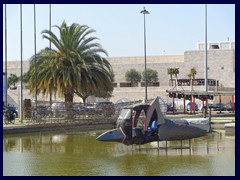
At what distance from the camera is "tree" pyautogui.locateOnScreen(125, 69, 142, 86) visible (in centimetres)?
9104

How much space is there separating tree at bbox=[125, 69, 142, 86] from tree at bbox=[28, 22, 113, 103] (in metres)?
53.0

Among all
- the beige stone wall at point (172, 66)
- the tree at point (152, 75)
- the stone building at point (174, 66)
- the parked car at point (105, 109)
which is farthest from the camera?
the tree at point (152, 75)

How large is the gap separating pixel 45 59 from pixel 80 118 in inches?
227

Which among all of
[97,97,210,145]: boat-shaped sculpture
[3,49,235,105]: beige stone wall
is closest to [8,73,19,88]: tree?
[3,49,235,105]: beige stone wall

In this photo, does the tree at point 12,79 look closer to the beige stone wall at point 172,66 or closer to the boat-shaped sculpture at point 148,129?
the beige stone wall at point 172,66

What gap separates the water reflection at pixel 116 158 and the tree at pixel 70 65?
12.4m

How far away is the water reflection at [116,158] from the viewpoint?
14828 mm

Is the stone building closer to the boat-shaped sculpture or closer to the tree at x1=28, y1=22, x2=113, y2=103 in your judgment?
the tree at x1=28, y1=22, x2=113, y2=103

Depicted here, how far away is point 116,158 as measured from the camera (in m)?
17.6

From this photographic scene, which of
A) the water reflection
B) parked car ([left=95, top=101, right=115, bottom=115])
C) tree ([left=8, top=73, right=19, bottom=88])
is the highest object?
tree ([left=8, top=73, right=19, bottom=88])

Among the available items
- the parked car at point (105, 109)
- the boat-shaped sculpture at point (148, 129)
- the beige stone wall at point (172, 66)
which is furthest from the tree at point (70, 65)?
the beige stone wall at point (172, 66)
